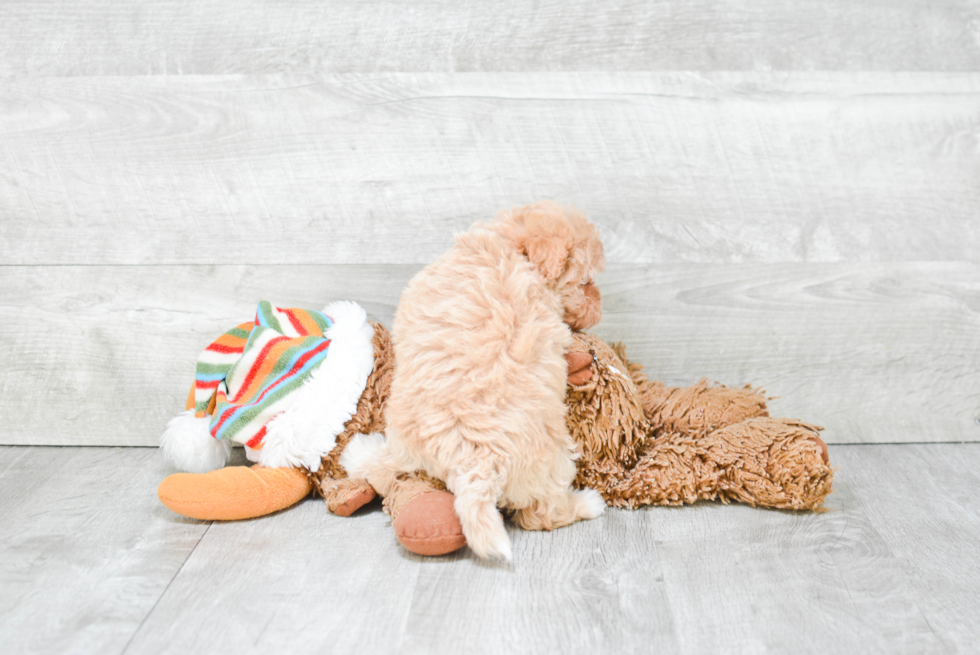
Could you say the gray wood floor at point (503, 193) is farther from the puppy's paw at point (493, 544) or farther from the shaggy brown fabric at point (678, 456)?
the puppy's paw at point (493, 544)

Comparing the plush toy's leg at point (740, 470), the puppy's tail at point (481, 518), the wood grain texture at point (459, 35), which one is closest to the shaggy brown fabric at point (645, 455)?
the plush toy's leg at point (740, 470)

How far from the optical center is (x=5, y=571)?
2.67 ft

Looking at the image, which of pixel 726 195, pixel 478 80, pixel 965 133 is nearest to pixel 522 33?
pixel 478 80

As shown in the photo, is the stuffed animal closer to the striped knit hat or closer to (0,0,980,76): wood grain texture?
the striped knit hat

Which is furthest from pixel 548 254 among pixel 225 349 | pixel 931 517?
pixel 931 517

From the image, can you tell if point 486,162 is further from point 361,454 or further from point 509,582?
point 509,582

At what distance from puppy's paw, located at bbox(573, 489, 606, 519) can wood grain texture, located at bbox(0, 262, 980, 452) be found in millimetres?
275

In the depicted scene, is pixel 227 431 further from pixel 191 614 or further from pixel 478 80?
pixel 478 80

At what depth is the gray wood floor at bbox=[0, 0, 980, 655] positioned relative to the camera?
1.02 metres

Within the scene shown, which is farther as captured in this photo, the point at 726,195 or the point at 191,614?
the point at 726,195

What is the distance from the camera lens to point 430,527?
78 centimetres

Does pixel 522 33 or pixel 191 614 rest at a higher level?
pixel 522 33

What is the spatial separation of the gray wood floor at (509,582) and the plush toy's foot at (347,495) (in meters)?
0.02

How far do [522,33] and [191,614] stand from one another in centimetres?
83
